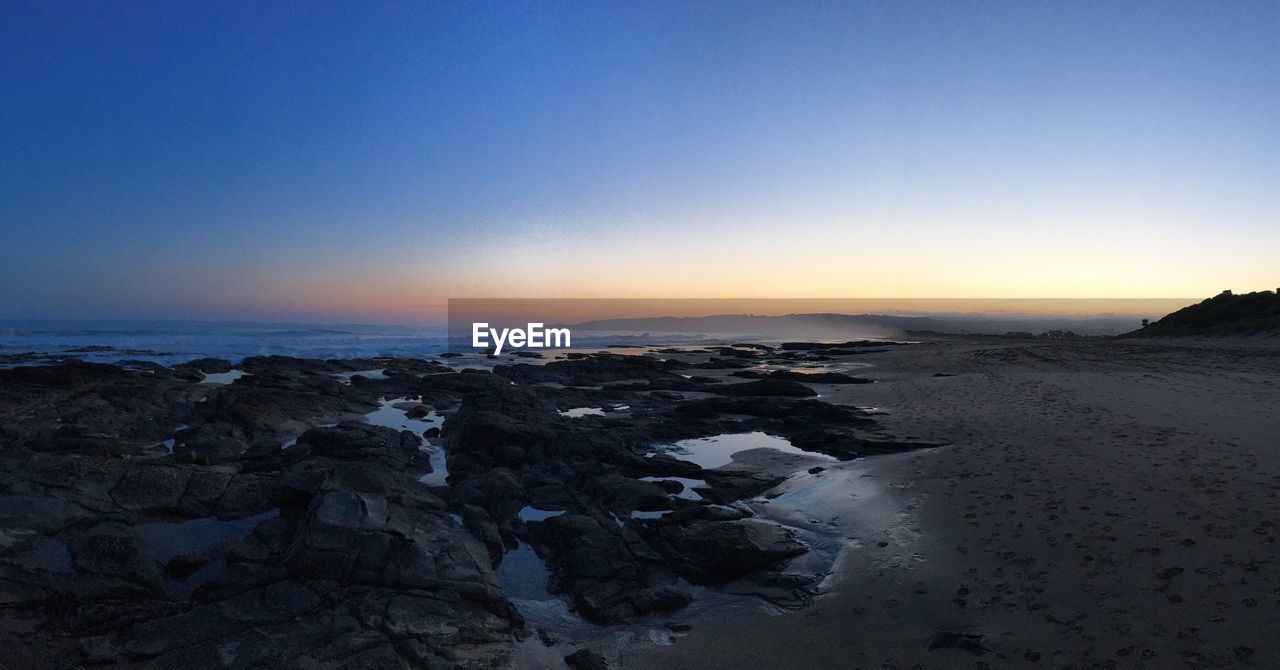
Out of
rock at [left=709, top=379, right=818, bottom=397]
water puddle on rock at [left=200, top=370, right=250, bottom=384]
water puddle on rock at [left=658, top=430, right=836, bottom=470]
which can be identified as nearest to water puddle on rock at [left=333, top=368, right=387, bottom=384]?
water puddle on rock at [left=200, top=370, right=250, bottom=384]

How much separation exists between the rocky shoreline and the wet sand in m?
0.88

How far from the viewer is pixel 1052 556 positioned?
6.70 metres

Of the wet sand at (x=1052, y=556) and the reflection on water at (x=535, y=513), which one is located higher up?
the wet sand at (x=1052, y=556)

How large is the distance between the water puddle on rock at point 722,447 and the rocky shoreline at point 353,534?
33 centimetres

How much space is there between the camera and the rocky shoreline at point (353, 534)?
5.25 metres

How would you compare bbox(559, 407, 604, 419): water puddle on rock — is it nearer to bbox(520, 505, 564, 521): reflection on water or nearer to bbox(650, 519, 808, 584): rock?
bbox(520, 505, 564, 521): reflection on water

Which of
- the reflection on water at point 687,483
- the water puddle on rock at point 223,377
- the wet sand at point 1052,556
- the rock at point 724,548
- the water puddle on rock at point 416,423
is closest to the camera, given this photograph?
the wet sand at point 1052,556

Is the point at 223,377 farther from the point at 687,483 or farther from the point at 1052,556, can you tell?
the point at 1052,556

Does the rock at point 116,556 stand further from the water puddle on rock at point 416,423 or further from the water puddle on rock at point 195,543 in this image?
the water puddle on rock at point 416,423

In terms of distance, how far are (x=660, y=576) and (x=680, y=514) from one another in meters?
1.91

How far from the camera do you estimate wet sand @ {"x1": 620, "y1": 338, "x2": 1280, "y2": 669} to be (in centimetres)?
514

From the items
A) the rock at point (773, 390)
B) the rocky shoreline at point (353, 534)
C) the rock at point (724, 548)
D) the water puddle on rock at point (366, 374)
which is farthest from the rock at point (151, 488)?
the water puddle on rock at point (366, 374)

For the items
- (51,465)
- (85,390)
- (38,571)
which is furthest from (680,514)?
(85,390)

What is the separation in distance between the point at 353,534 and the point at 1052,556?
732 cm
